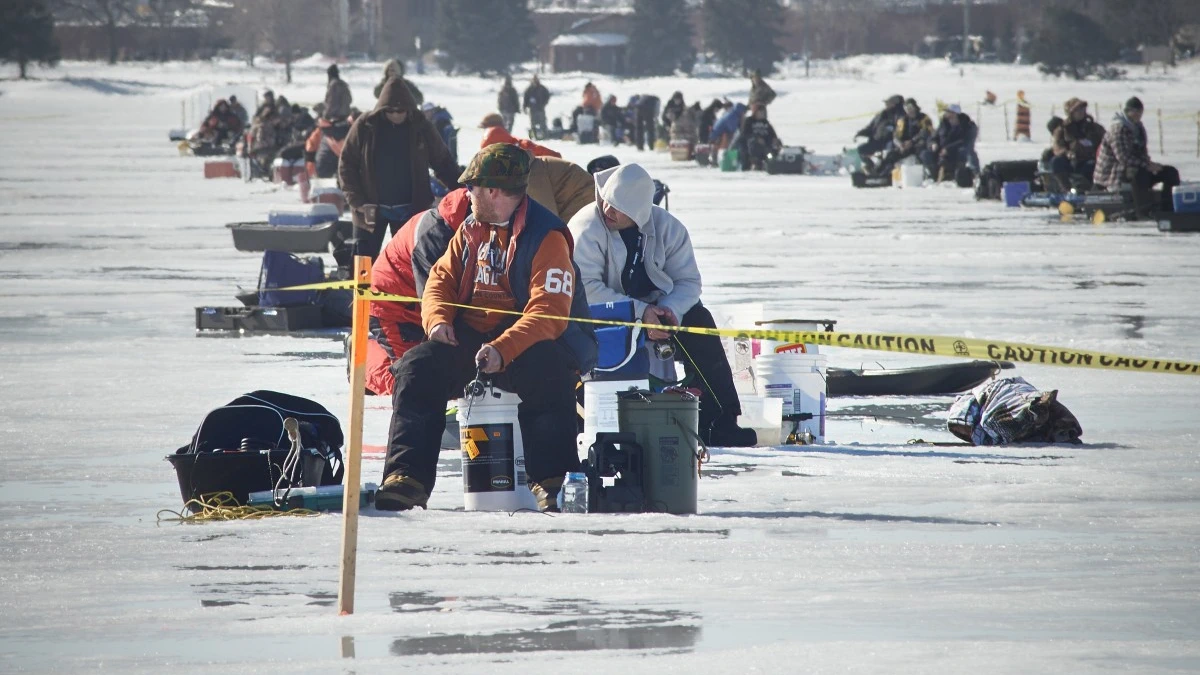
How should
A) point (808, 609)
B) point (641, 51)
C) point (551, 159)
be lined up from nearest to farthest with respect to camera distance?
1. point (808, 609)
2. point (551, 159)
3. point (641, 51)

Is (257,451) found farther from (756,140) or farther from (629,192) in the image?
(756,140)

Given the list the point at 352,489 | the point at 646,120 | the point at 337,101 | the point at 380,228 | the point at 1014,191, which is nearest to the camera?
the point at 352,489

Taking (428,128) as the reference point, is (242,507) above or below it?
below

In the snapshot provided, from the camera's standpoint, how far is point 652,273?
316 inches

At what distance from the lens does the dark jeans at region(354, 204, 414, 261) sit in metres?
12.0

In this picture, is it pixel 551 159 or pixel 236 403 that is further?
pixel 551 159

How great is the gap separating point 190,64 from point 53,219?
8682 centimetres

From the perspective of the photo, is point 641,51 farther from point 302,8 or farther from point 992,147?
point 992,147

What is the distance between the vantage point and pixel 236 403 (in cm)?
695

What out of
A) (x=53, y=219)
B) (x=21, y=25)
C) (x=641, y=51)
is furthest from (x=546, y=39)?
(x=53, y=219)

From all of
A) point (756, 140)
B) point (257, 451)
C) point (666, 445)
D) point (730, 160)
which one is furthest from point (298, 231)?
point (730, 160)

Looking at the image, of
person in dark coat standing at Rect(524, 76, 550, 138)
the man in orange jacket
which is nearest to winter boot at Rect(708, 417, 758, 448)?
the man in orange jacket

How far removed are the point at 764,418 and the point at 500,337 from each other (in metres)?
1.99

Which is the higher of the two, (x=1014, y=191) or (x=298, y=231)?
(x=1014, y=191)
